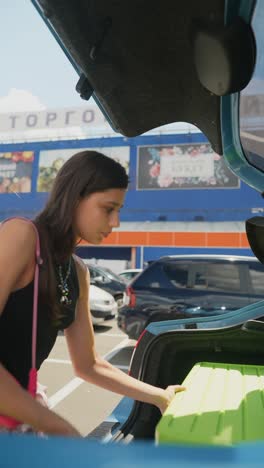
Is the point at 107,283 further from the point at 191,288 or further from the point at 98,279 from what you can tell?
the point at 191,288

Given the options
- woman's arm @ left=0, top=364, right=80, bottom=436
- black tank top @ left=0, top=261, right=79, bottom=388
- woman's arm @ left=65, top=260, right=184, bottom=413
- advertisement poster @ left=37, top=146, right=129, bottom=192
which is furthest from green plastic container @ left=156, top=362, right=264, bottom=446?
advertisement poster @ left=37, top=146, right=129, bottom=192

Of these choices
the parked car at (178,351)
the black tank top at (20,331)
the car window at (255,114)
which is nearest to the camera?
the black tank top at (20,331)

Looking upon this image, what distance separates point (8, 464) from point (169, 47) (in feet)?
4.24

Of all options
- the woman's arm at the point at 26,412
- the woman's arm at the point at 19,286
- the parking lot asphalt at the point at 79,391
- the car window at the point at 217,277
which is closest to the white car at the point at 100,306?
the parking lot asphalt at the point at 79,391

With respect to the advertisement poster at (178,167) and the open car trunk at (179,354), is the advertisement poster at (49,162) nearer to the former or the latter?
the advertisement poster at (178,167)

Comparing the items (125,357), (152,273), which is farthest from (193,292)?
(125,357)

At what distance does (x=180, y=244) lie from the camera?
25.7 metres

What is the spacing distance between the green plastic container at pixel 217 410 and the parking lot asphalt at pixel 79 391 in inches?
49.5

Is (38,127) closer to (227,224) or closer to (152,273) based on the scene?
(227,224)

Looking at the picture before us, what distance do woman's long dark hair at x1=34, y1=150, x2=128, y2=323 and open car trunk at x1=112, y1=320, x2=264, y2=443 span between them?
0.96 metres

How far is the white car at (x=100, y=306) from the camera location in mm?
8742

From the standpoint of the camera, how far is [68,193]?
1.42 metres

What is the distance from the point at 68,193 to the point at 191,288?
4.86 meters

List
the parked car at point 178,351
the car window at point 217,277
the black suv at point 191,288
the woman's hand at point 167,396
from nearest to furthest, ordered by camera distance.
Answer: the woman's hand at point 167,396
the parked car at point 178,351
the black suv at point 191,288
the car window at point 217,277
